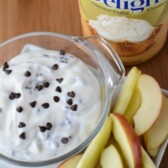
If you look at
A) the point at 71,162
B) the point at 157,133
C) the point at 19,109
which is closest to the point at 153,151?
the point at 157,133

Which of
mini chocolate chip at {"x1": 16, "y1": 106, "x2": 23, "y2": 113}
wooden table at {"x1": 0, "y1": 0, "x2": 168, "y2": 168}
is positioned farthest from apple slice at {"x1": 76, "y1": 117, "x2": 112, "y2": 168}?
wooden table at {"x1": 0, "y1": 0, "x2": 168, "y2": 168}

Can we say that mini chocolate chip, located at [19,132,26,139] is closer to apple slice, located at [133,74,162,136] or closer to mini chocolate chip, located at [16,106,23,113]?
mini chocolate chip, located at [16,106,23,113]

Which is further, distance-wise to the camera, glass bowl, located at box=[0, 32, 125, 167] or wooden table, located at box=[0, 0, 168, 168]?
wooden table, located at box=[0, 0, 168, 168]

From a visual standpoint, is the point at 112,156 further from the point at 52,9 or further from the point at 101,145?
the point at 52,9

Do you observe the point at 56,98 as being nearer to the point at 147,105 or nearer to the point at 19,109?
the point at 19,109

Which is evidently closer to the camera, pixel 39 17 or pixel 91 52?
pixel 91 52

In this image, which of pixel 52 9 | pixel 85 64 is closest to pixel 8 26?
pixel 52 9

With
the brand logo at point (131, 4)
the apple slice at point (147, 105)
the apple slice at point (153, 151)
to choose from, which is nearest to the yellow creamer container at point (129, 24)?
the brand logo at point (131, 4)
